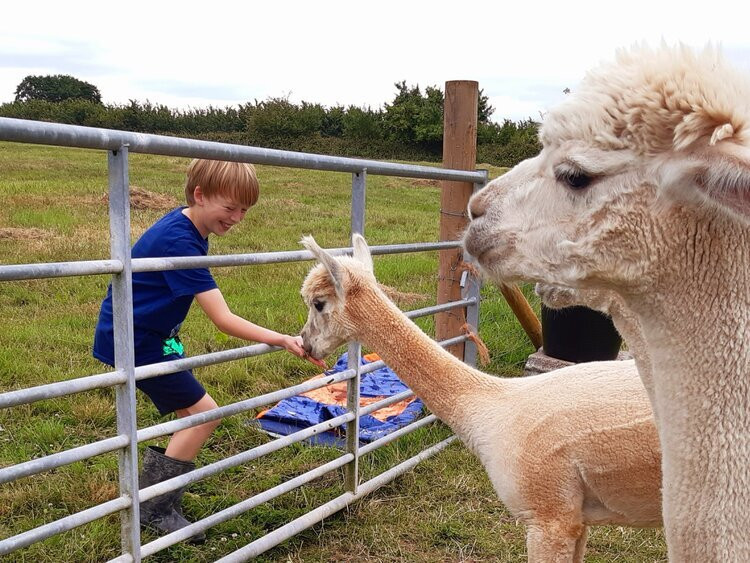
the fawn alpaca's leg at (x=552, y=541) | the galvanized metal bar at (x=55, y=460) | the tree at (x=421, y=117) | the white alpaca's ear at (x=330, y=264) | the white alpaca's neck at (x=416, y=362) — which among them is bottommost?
the fawn alpaca's leg at (x=552, y=541)

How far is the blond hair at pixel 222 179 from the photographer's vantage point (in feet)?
9.92

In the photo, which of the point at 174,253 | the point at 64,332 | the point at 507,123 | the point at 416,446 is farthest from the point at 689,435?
the point at 507,123

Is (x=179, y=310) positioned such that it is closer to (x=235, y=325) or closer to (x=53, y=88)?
(x=235, y=325)

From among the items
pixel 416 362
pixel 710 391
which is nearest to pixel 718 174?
pixel 710 391

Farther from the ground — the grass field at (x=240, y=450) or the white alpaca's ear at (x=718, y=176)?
the white alpaca's ear at (x=718, y=176)

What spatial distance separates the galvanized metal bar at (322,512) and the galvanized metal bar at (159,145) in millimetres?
1569

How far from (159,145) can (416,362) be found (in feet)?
3.99

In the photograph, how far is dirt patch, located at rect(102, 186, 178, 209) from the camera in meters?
10.3

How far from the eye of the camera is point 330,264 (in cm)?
271

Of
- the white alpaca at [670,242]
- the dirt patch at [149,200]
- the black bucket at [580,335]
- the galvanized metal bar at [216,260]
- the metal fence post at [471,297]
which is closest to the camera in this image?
the white alpaca at [670,242]

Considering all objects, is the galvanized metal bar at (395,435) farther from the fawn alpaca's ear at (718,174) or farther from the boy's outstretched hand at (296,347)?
the fawn alpaca's ear at (718,174)

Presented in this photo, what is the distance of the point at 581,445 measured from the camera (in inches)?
101

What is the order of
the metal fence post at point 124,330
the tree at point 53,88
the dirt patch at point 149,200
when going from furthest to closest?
1. the tree at point 53,88
2. the dirt patch at point 149,200
3. the metal fence post at point 124,330

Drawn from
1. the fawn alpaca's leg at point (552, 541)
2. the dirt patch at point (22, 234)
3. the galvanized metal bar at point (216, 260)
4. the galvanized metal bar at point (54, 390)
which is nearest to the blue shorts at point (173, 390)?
the galvanized metal bar at point (216, 260)
